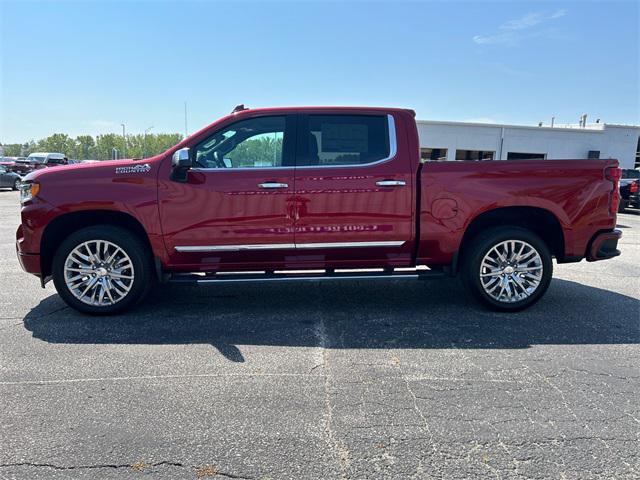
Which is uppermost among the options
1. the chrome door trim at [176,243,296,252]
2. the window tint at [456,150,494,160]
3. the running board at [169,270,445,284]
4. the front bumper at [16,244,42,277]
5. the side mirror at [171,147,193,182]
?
the window tint at [456,150,494,160]

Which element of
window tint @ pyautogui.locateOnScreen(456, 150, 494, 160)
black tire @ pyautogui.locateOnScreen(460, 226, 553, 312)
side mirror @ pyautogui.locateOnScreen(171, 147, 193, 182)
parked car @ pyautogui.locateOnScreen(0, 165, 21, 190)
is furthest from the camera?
window tint @ pyautogui.locateOnScreen(456, 150, 494, 160)

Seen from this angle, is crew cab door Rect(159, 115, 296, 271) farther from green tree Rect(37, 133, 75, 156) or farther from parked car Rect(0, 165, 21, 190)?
green tree Rect(37, 133, 75, 156)

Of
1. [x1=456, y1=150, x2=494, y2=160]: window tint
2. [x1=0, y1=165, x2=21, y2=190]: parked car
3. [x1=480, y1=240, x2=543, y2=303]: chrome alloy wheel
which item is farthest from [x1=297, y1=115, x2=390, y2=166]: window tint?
[x1=456, y1=150, x2=494, y2=160]: window tint

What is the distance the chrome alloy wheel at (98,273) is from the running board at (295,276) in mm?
489

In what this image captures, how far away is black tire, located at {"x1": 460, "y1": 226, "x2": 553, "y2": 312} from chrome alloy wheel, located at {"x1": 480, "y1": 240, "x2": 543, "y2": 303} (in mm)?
41

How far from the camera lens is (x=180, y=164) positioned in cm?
451

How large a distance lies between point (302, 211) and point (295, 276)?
0.70 m

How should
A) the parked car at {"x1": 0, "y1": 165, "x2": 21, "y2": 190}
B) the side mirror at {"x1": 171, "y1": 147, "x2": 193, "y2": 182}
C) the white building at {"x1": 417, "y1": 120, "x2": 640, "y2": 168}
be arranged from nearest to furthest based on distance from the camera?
1. the side mirror at {"x1": 171, "y1": 147, "x2": 193, "y2": 182}
2. the parked car at {"x1": 0, "y1": 165, "x2": 21, "y2": 190}
3. the white building at {"x1": 417, "y1": 120, "x2": 640, "y2": 168}

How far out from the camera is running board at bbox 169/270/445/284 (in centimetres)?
483

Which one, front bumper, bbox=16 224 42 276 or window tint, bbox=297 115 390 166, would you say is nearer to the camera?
front bumper, bbox=16 224 42 276

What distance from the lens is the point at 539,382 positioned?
11.4 feet

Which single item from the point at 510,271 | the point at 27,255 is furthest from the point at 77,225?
the point at 510,271

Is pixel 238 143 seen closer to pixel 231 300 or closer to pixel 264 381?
pixel 231 300

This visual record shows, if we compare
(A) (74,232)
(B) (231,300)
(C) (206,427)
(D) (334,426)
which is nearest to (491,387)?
(D) (334,426)
